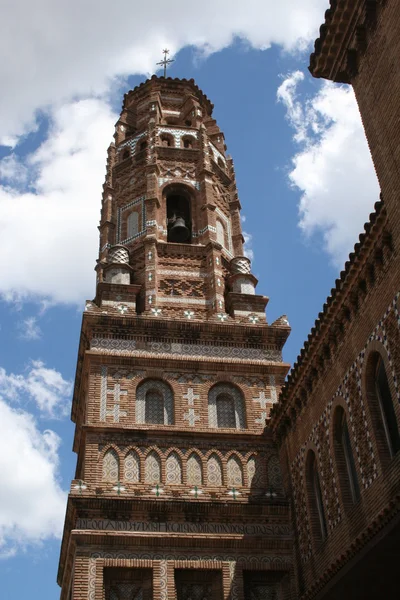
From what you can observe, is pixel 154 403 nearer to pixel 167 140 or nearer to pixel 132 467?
pixel 132 467

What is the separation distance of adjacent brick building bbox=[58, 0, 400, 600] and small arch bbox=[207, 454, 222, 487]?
0.08 ft

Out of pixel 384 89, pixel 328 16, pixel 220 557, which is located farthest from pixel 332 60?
pixel 220 557

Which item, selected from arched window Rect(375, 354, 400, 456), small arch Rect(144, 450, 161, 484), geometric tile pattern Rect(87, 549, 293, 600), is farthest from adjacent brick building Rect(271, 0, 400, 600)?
small arch Rect(144, 450, 161, 484)

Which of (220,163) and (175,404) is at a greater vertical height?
(220,163)

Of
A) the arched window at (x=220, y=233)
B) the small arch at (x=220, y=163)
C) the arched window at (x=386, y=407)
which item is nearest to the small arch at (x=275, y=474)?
the arched window at (x=386, y=407)

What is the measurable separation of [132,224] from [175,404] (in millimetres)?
7537

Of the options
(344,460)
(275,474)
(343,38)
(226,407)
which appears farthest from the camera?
(226,407)

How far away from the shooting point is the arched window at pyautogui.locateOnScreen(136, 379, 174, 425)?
18.4 meters

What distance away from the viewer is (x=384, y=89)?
40.6ft

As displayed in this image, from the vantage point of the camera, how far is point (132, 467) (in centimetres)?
1731

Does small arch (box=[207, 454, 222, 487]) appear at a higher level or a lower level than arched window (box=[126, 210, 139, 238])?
lower

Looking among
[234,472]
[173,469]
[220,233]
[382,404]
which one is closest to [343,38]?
[382,404]

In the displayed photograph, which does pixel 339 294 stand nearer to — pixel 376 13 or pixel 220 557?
pixel 376 13

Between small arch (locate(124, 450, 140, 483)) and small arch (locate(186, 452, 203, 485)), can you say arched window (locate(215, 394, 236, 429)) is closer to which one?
small arch (locate(186, 452, 203, 485))
